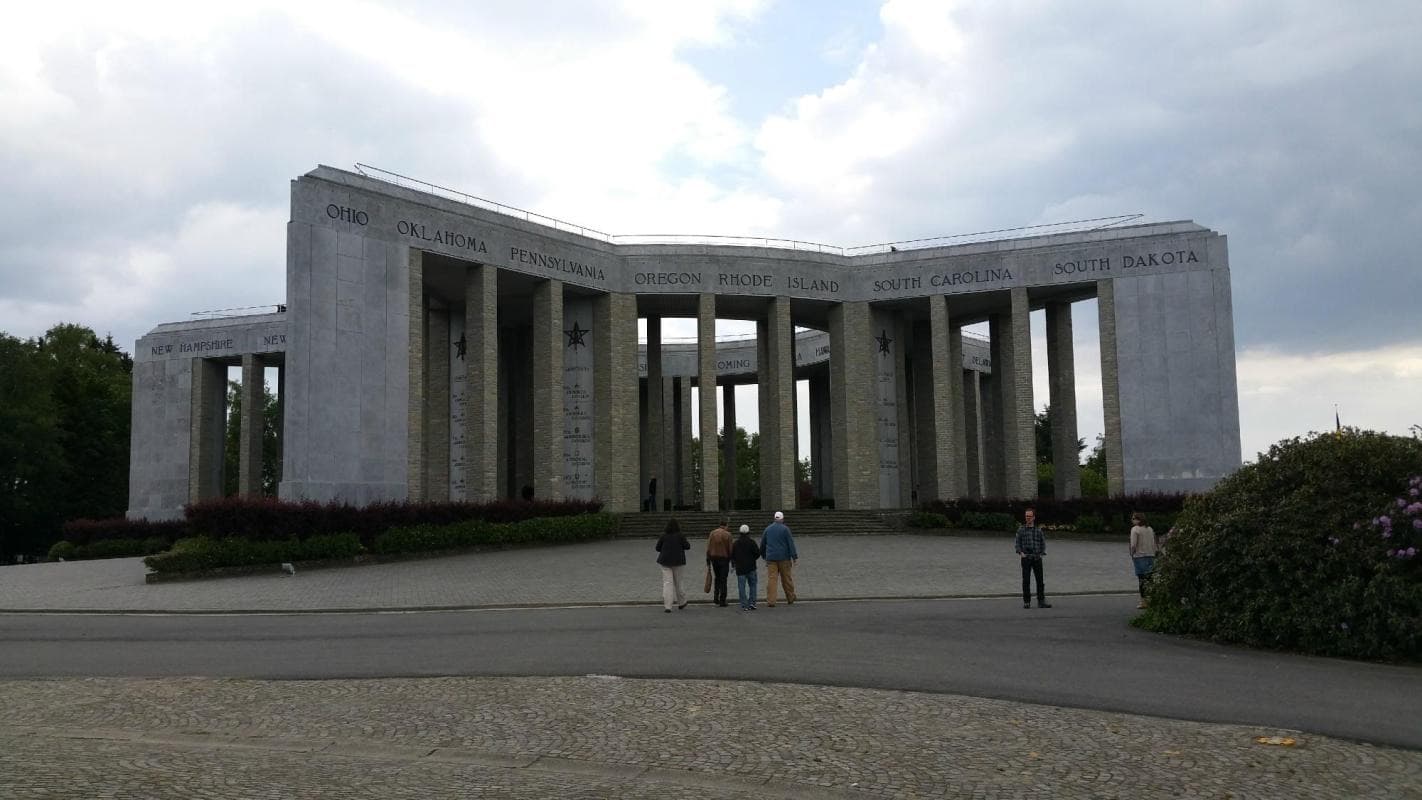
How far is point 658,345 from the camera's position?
4294 cm

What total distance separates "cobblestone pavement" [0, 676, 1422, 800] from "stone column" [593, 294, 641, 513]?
25.8m

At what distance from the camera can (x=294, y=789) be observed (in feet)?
20.4

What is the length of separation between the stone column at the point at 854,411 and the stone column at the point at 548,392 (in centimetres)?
1013

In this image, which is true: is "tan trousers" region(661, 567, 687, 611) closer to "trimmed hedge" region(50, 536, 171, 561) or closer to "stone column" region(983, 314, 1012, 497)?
"stone column" region(983, 314, 1012, 497)

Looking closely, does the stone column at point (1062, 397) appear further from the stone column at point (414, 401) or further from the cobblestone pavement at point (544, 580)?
the stone column at point (414, 401)

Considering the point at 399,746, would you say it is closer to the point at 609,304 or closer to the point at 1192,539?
the point at 1192,539

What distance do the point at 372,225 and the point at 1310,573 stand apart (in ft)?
83.4

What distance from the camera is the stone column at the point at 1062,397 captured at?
3812 centimetres

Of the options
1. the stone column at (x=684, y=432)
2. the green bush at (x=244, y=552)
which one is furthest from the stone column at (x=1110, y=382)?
the green bush at (x=244, y=552)

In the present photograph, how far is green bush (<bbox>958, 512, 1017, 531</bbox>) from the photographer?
Answer: 3153 centimetres

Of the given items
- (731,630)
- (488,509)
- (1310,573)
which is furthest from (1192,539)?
(488,509)

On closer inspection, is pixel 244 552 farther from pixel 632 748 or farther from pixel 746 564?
pixel 632 748

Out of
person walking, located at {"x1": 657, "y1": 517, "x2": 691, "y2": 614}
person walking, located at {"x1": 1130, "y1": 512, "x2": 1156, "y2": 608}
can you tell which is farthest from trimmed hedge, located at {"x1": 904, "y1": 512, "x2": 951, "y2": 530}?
person walking, located at {"x1": 657, "y1": 517, "x2": 691, "y2": 614}

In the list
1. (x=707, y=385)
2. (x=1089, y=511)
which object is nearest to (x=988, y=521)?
(x=1089, y=511)
